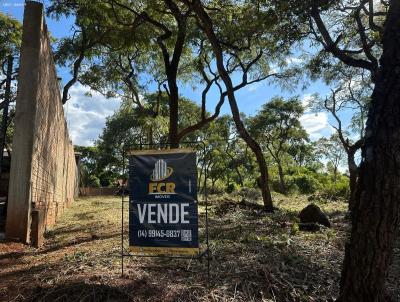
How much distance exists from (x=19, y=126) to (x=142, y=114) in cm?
1403

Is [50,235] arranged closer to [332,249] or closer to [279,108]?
[332,249]

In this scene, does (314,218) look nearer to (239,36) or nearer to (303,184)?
(239,36)

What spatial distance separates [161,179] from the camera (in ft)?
16.8

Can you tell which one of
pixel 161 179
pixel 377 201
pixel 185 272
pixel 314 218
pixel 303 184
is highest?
pixel 303 184

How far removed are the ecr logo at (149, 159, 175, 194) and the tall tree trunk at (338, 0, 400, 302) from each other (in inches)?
81.2

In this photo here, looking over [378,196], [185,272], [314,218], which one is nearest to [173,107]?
[314,218]

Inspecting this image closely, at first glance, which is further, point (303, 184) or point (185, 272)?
point (303, 184)

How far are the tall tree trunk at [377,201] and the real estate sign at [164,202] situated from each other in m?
1.79

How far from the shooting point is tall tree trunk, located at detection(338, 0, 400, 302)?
3816 mm

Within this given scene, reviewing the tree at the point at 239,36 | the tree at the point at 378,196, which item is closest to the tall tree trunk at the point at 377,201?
the tree at the point at 378,196

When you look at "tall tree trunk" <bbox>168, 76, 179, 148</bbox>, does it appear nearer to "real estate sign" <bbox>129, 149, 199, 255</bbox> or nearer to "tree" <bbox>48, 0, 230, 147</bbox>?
"tree" <bbox>48, 0, 230, 147</bbox>

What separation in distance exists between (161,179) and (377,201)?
2372 mm

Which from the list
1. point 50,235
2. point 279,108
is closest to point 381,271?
point 50,235

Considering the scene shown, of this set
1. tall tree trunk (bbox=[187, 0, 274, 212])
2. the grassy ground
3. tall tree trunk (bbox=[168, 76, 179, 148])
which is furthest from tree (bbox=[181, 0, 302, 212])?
the grassy ground
